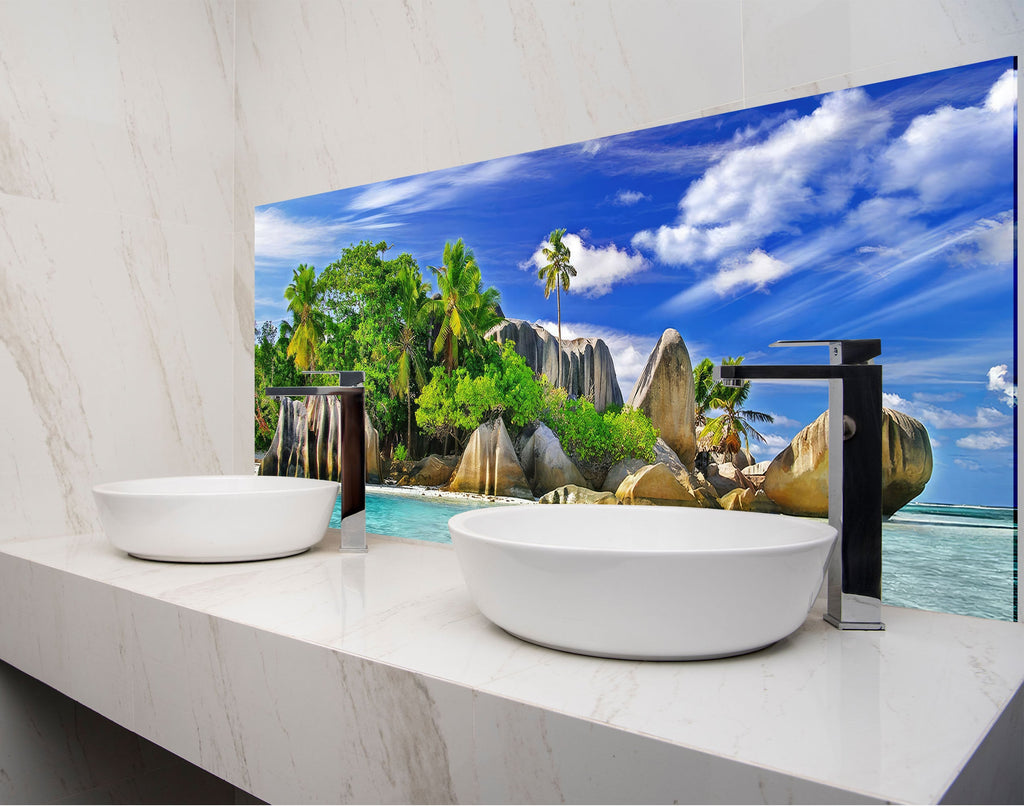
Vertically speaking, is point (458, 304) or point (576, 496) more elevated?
point (458, 304)

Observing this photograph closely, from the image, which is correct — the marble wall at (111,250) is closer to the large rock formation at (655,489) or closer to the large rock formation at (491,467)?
the large rock formation at (491,467)

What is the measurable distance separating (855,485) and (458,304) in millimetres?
954

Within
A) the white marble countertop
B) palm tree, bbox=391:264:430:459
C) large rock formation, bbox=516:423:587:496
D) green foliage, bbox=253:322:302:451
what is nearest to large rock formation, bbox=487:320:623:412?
large rock formation, bbox=516:423:587:496

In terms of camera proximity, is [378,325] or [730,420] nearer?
[730,420]

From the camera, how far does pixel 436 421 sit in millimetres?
1755

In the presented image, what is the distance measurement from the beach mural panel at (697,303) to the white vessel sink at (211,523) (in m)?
0.32

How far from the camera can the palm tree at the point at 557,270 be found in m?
1.56

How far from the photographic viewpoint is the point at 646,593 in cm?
86

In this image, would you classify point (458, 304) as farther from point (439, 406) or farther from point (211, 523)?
point (211, 523)

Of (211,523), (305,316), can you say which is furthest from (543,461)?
(305,316)

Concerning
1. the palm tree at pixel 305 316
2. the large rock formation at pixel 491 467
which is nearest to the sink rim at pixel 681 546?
the large rock formation at pixel 491 467

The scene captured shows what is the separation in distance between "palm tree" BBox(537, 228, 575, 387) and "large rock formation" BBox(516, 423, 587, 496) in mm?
116

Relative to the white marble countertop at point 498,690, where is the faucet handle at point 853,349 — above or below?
above

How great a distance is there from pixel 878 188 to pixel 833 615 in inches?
26.0
